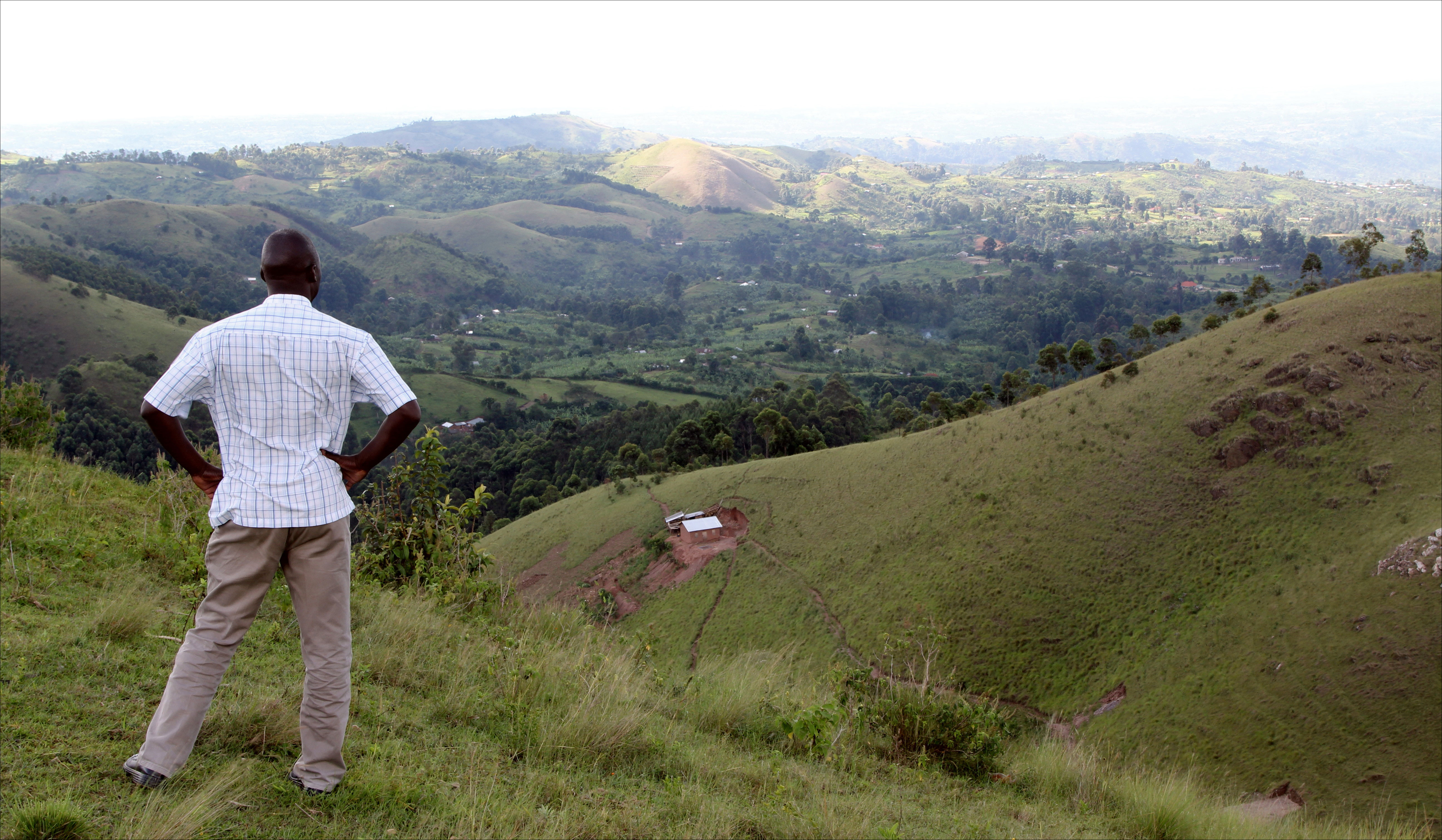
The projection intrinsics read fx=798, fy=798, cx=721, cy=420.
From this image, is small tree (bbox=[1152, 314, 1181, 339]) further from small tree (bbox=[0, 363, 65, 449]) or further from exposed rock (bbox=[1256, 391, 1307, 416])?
small tree (bbox=[0, 363, 65, 449])

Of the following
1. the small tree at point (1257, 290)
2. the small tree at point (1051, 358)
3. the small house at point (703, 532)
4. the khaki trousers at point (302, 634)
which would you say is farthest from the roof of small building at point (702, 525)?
Answer: the khaki trousers at point (302, 634)

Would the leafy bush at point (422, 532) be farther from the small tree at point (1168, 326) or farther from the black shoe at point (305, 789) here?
the small tree at point (1168, 326)

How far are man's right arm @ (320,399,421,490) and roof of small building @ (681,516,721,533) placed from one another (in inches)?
1089

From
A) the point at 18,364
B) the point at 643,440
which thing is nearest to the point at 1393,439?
the point at 643,440

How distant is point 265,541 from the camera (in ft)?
11.2

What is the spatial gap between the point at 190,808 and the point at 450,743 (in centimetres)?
146

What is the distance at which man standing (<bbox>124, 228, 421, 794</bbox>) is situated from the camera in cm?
338

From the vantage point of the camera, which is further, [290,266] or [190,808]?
[290,266]

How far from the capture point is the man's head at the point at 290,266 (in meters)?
3.61

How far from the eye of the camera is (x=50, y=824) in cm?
292

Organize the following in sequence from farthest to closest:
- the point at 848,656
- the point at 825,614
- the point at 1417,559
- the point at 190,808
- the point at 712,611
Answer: the point at 712,611
the point at 825,614
the point at 848,656
the point at 1417,559
the point at 190,808

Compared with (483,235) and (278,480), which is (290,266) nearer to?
(278,480)

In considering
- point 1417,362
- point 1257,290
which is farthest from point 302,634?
point 1257,290

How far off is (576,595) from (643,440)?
26850 mm
